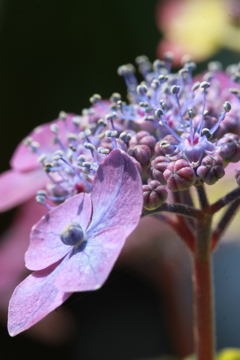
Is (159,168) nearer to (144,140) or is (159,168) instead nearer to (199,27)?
(144,140)

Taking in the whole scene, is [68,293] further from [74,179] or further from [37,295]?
[74,179]

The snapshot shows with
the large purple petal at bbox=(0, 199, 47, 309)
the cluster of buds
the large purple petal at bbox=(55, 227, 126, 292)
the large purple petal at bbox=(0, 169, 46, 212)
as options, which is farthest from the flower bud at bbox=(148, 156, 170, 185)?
the large purple petal at bbox=(0, 199, 47, 309)

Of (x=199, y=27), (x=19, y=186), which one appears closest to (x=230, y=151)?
(x=19, y=186)

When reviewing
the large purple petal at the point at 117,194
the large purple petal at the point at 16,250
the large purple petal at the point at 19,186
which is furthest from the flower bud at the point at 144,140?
the large purple petal at the point at 16,250

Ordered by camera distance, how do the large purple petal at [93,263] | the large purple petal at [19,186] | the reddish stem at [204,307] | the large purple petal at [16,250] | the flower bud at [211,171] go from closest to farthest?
the large purple petal at [93,263] → the flower bud at [211,171] → the reddish stem at [204,307] → the large purple petal at [19,186] → the large purple petal at [16,250]

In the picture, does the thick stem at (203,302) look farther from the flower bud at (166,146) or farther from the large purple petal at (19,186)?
the large purple petal at (19,186)

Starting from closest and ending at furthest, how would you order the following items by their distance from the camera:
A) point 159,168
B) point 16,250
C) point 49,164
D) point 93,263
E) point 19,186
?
1. point 93,263
2. point 159,168
3. point 49,164
4. point 19,186
5. point 16,250
